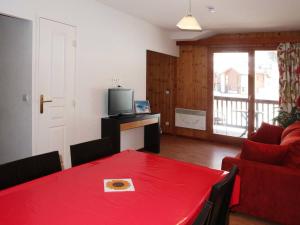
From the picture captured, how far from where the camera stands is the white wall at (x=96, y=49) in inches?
144

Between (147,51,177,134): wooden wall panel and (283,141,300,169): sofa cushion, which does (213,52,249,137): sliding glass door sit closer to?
(147,51,177,134): wooden wall panel

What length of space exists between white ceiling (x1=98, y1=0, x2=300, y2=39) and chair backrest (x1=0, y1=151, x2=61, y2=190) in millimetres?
3023

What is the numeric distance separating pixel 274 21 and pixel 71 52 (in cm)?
374

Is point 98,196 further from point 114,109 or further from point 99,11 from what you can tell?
point 99,11

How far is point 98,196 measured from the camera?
1.57 meters

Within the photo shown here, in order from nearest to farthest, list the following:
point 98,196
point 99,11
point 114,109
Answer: point 98,196 < point 99,11 < point 114,109

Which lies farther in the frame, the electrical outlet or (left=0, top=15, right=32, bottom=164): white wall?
the electrical outlet

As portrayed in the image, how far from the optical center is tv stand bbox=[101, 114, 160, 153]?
442 cm

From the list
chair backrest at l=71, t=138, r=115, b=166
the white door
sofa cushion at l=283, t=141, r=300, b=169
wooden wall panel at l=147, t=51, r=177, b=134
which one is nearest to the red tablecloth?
chair backrest at l=71, t=138, r=115, b=166

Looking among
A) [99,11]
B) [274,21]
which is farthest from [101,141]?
[274,21]

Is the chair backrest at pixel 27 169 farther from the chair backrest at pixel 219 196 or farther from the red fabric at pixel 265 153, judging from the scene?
the red fabric at pixel 265 153

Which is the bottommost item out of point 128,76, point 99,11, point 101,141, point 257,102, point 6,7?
point 101,141

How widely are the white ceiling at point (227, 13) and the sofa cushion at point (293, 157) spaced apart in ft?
7.70

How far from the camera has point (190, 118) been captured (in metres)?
7.03
